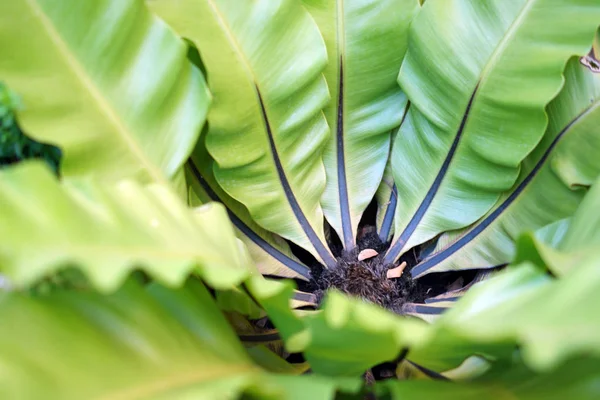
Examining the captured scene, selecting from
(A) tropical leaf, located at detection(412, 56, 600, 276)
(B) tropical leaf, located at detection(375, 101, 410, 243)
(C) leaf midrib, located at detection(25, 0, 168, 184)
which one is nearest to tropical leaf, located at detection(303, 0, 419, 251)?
(B) tropical leaf, located at detection(375, 101, 410, 243)

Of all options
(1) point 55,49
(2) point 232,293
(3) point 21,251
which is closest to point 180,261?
(3) point 21,251

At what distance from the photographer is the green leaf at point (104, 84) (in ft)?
1.70

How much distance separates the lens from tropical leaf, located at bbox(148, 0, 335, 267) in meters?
0.61

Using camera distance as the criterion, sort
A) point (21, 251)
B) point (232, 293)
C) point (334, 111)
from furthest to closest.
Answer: point (334, 111) < point (232, 293) < point (21, 251)

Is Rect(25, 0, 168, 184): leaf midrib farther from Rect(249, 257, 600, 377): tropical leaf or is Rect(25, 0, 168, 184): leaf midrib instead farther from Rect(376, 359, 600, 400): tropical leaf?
Rect(376, 359, 600, 400): tropical leaf

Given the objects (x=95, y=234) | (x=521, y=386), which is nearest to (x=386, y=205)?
(x=521, y=386)

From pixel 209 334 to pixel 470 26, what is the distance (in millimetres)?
498

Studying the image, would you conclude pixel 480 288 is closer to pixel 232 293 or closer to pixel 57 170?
pixel 232 293

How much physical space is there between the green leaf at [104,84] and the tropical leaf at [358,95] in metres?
0.23

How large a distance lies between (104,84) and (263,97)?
7.5 inches

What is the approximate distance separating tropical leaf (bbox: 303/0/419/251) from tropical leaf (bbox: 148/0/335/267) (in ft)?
0.16

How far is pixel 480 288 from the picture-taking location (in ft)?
1.34

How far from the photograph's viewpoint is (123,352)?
0.38 meters

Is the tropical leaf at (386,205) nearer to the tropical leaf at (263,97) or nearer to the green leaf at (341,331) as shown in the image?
the tropical leaf at (263,97)
